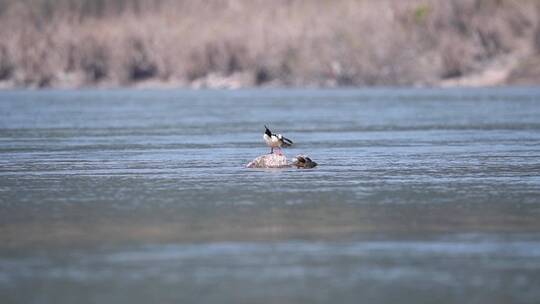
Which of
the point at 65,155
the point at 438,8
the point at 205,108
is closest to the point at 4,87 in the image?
the point at 438,8

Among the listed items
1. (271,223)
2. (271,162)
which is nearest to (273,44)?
(271,162)

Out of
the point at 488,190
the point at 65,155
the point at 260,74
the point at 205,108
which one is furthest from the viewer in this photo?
the point at 260,74

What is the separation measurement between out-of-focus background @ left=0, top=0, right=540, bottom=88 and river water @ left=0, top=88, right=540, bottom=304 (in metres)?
104

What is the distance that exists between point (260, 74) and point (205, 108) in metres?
72.8

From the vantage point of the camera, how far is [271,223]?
24.8 metres

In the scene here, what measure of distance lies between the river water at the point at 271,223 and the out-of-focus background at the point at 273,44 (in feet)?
340

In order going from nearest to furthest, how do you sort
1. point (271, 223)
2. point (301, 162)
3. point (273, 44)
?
point (271, 223), point (301, 162), point (273, 44)

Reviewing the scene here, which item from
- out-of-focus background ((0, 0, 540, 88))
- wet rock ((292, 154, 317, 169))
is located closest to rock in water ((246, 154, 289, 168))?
wet rock ((292, 154, 317, 169))

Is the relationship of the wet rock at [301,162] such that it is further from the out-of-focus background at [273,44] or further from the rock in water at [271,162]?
the out-of-focus background at [273,44]

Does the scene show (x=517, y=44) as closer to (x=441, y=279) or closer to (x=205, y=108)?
(x=205, y=108)

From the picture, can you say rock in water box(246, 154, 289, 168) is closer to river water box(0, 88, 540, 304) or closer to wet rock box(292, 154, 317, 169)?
wet rock box(292, 154, 317, 169)

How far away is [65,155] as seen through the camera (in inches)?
1687

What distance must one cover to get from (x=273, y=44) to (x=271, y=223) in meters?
141

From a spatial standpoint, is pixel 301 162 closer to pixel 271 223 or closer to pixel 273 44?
pixel 271 223
